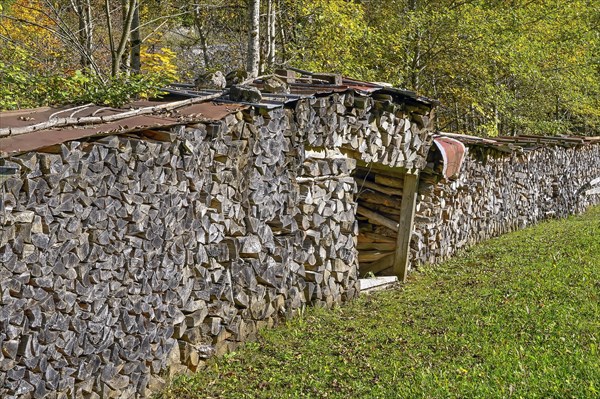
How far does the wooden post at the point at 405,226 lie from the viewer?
11570 millimetres

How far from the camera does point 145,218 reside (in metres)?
6.41

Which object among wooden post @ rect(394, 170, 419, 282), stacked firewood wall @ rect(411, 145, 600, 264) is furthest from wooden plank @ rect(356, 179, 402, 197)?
stacked firewood wall @ rect(411, 145, 600, 264)

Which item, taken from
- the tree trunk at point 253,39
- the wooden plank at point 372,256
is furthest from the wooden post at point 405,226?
the tree trunk at point 253,39

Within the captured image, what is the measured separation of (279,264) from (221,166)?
159 centimetres

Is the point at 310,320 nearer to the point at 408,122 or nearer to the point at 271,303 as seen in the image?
the point at 271,303

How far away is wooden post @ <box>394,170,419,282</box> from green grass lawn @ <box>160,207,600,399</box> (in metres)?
0.57

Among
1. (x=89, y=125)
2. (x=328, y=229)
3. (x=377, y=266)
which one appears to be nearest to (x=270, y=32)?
(x=377, y=266)

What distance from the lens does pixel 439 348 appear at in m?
7.66

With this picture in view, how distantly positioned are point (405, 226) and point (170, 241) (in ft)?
18.5

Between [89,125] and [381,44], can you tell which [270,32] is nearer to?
[381,44]

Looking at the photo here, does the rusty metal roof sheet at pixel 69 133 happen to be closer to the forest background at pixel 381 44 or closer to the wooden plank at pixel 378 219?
the forest background at pixel 381 44

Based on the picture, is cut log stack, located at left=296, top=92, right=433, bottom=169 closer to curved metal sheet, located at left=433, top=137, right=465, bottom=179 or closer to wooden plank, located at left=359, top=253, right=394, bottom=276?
curved metal sheet, located at left=433, top=137, right=465, bottom=179

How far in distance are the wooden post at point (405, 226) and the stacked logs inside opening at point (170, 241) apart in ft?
5.21

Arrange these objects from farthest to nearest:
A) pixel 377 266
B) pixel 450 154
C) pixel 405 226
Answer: pixel 377 266 < pixel 450 154 < pixel 405 226
